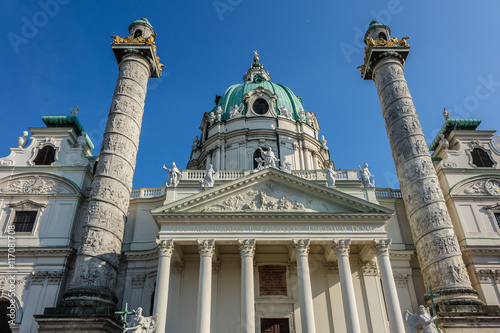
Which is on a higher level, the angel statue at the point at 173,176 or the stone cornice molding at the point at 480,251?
the angel statue at the point at 173,176

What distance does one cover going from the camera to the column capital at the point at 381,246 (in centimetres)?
1834

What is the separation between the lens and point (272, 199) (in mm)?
20031

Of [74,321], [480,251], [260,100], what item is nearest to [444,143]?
[480,251]

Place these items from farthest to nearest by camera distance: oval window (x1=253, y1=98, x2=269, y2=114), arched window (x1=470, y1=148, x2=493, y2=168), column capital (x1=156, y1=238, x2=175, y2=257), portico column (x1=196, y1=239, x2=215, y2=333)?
oval window (x1=253, y1=98, x2=269, y2=114) < arched window (x1=470, y1=148, x2=493, y2=168) < column capital (x1=156, y1=238, x2=175, y2=257) < portico column (x1=196, y1=239, x2=215, y2=333)

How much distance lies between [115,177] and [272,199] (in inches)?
349

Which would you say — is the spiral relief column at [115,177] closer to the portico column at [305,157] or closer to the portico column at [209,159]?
the portico column at [209,159]

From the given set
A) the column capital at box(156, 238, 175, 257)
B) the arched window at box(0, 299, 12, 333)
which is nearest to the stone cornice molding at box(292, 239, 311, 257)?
the column capital at box(156, 238, 175, 257)

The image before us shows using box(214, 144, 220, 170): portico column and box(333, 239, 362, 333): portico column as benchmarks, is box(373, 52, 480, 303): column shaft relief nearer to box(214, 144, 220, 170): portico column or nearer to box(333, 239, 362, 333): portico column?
box(333, 239, 362, 333): portico column

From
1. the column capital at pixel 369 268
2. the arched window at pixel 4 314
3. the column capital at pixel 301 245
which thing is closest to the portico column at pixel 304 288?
the column capital at pixel 301 245

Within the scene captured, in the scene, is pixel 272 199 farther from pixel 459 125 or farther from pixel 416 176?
pixel 459 125

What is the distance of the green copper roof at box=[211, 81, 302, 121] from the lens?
115ft

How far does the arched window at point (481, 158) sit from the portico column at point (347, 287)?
41.1ft

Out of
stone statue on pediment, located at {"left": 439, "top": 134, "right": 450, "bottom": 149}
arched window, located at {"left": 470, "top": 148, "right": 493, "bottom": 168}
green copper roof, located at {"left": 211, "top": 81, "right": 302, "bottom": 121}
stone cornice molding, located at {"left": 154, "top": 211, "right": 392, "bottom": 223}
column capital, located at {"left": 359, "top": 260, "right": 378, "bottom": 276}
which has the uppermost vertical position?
green copper roof, located at {"left": 211, "top": 81, "right": 302, "bottom": 121}

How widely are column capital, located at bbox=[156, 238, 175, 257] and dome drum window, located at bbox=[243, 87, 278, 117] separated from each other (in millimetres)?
17767
